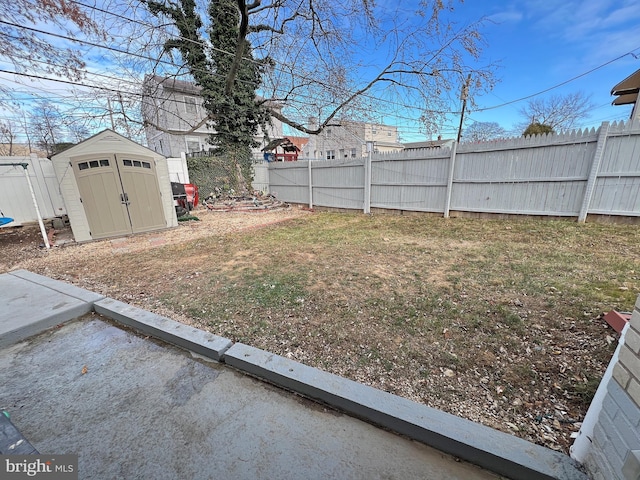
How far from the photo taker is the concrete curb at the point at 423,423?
4.33 feet

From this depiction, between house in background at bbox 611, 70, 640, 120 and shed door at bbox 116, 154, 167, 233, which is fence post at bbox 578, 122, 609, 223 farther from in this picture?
shed door at bbox 116, 154, 167, 233

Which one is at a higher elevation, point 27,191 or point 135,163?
point 135,163

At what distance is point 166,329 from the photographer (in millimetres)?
2523

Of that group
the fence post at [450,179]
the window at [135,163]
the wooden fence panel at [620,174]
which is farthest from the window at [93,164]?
the wooden fence panel at [620,174]

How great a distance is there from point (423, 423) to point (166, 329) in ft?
7.55

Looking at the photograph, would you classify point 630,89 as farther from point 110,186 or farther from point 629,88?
point 110,186

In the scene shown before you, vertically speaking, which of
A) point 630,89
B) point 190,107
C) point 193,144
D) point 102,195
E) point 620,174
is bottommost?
point 102,195

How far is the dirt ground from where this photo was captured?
5.90ft

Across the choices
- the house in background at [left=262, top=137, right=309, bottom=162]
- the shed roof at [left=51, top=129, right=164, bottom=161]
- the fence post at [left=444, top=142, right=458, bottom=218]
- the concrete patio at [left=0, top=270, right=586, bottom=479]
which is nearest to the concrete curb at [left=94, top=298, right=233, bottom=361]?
the concrete patio at [left=0, top=270, right=586, bottom=479]

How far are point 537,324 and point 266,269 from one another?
3.38 metres

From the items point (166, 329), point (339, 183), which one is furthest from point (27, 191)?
point (339, 183)

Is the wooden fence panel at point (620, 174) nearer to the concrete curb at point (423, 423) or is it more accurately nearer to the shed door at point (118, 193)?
the concrete curb at point (423, 423)

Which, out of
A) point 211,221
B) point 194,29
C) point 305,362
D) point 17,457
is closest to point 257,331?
point 305,362

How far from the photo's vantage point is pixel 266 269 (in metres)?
4.19
